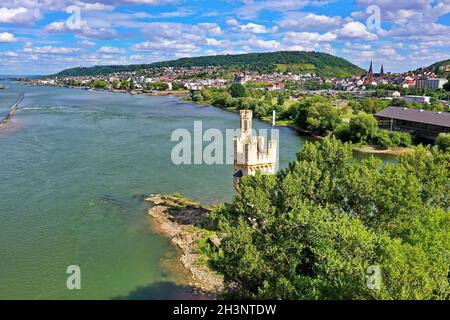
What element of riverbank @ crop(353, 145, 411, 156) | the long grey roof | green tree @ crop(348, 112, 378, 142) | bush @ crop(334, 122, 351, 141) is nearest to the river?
riverbank @ crop(353, 145, 411, 156)

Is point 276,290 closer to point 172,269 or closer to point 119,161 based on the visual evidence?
point 172,269

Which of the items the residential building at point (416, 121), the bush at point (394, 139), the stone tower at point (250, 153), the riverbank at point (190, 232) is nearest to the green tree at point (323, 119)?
the residential building at point (416, 121)

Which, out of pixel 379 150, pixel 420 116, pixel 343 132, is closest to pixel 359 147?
pixel 379 150

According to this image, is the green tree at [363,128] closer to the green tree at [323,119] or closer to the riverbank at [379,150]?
the riverbank at [379,150]
